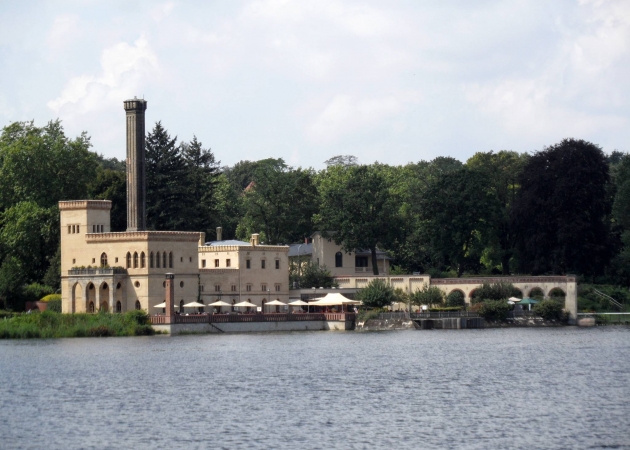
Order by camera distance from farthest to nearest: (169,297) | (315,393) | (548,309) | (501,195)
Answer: (501,195), (548,309), (169,297), (315,393)

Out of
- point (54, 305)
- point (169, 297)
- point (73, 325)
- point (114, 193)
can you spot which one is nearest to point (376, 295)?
point (169, 297)

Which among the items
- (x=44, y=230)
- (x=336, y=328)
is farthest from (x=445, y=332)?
(x=44, y=230)

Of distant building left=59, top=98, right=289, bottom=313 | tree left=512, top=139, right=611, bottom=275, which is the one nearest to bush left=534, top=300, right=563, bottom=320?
tree left=512, top=139, right=611, bottom=275

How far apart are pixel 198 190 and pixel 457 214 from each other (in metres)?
23.1

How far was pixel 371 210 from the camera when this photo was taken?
99250mm

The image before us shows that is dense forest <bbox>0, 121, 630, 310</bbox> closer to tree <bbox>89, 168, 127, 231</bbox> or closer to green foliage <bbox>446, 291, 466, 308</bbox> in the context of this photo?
tree <bbox>89, 168, 127, 231</bbox>

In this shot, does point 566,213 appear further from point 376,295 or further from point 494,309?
point 376,295

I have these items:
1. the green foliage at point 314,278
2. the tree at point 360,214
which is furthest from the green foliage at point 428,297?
the tree at point 360,214

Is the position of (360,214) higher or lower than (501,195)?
lower

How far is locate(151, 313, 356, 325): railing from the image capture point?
255ft

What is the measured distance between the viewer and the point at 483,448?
36.5m

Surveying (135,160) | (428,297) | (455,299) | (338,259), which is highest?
(135,160)

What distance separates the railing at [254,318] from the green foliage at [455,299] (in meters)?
8.50

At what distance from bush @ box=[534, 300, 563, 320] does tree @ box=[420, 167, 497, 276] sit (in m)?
13.2
